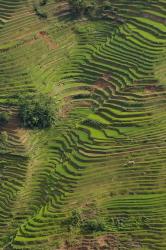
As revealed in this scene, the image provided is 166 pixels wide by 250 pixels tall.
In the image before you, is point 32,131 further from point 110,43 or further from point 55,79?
point 110,43

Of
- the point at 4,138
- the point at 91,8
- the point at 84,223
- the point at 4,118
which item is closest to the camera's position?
the point at 84,223

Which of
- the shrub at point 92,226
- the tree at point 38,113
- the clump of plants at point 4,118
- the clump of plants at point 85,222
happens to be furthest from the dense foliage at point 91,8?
the shrub at point 92,226

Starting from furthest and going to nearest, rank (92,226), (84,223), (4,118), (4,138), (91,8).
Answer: (91,8) → (4,118) → (4,138) → (84,223) → (92,226)

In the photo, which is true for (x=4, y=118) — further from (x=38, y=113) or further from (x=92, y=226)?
(x=92, y=226)

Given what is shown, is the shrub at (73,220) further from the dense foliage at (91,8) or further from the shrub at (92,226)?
the dense foliage at (91,8)

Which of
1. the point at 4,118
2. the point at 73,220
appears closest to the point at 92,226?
the point at 73,220

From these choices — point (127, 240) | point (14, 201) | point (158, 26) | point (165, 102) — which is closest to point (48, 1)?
point (158, 26)
